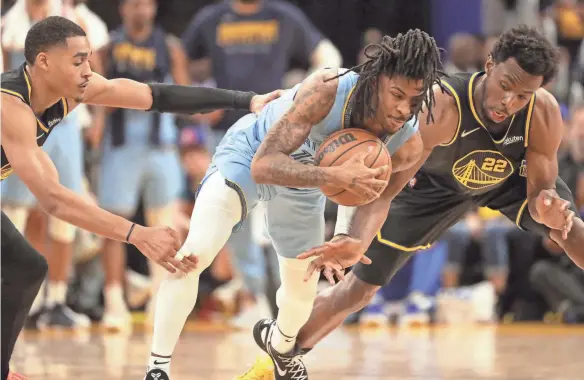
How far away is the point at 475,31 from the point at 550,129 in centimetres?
681

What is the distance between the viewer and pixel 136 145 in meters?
9.28

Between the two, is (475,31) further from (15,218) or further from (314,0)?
(15,218)

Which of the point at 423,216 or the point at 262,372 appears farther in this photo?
the point at 423,216

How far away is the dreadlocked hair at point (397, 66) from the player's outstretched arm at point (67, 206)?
1.04 m

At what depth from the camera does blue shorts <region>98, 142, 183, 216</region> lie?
9297 millimetres

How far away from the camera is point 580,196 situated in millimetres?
9859

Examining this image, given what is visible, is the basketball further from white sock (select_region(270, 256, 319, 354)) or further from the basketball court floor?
the basketball court floor

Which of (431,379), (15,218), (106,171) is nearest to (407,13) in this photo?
(106,171)

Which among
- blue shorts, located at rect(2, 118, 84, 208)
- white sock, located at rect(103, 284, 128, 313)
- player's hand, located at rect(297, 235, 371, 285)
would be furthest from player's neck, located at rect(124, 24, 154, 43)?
player's hand, located at rect(297, 235, 371, 285)

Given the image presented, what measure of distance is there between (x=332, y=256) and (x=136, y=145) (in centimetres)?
492

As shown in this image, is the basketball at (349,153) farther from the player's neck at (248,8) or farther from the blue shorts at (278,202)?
the player's neck at (248,8)

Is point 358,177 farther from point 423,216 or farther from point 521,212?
point 521,212

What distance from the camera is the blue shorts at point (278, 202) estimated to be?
517 cm

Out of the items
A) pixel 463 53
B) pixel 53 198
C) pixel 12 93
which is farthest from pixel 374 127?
pixel 463 53
